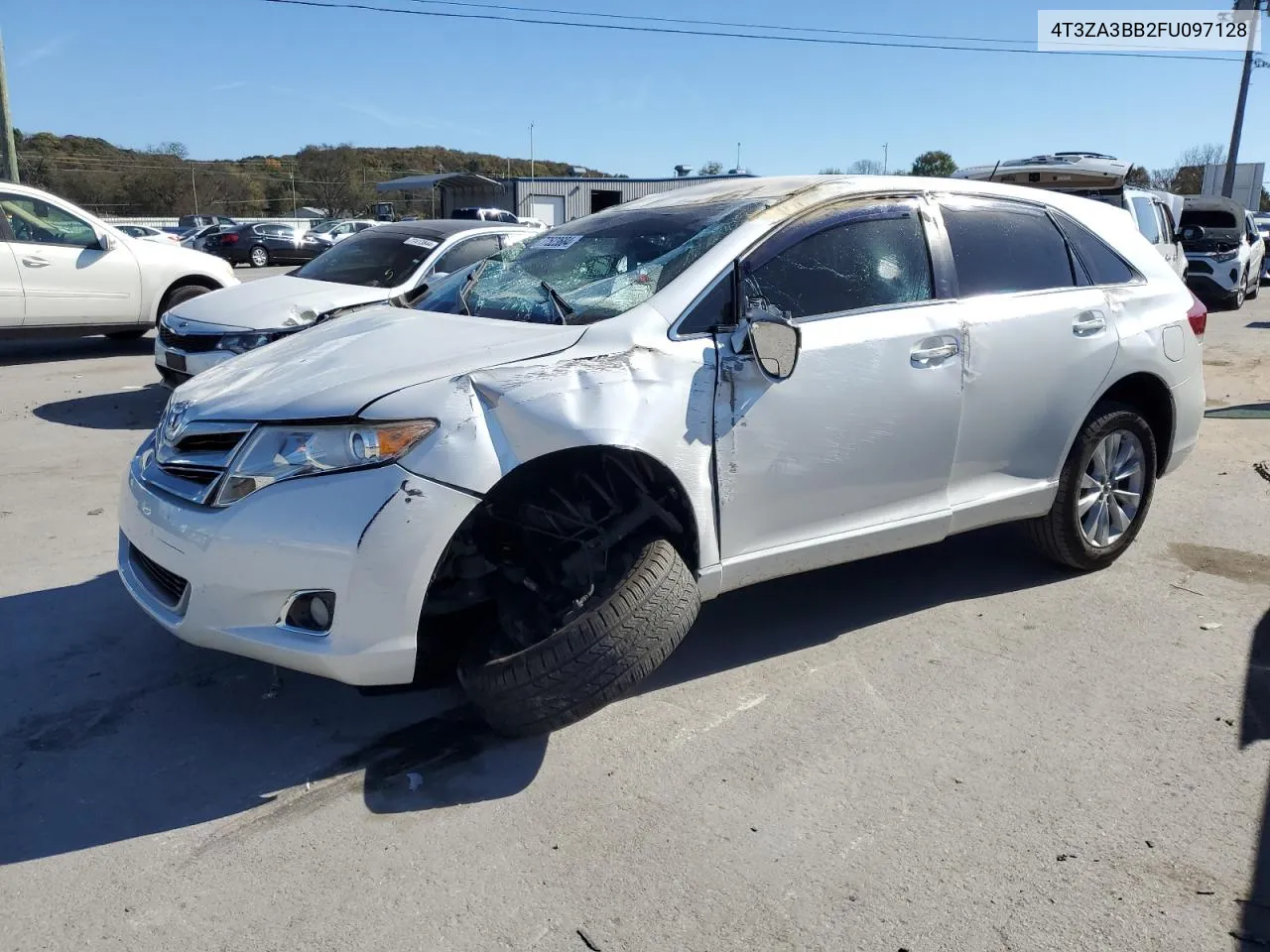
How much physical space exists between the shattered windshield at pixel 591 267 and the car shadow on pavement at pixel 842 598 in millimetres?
1413

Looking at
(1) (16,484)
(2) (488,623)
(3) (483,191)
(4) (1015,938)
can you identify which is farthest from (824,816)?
(3) (483,191)

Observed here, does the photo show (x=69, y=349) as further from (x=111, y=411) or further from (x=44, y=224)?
(x=111, y=411)

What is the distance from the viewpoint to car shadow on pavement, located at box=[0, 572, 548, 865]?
9.64 feet

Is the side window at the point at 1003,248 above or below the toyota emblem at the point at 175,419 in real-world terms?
above

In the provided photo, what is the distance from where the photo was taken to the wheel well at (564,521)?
3.26 m

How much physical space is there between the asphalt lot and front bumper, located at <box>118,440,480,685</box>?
458 mm

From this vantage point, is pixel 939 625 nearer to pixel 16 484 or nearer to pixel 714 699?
pixel 714 699

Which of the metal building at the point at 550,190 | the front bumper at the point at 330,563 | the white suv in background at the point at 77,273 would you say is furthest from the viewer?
the metal building at the point at 550,190

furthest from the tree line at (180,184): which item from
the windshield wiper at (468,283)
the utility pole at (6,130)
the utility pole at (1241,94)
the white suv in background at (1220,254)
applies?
the windshield wiper at (468,283)

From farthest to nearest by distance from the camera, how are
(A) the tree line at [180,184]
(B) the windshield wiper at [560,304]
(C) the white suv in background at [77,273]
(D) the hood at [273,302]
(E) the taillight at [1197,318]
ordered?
1. (A) the tree line at [180,184]
2. (C) the white suv in background at [77,273]
3. (D) the hood at [273,302]
4. (E) the taillight at [1197,318]
5. (B) the windshield wiper at [560,304]

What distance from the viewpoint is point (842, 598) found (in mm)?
4551

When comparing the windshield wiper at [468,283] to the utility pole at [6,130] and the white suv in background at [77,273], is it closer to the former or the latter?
the white suv in background at [77,273]

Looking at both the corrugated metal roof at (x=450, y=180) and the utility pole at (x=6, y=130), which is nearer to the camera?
the utility pole at (x=6, y=130)

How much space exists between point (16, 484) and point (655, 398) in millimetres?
4691
